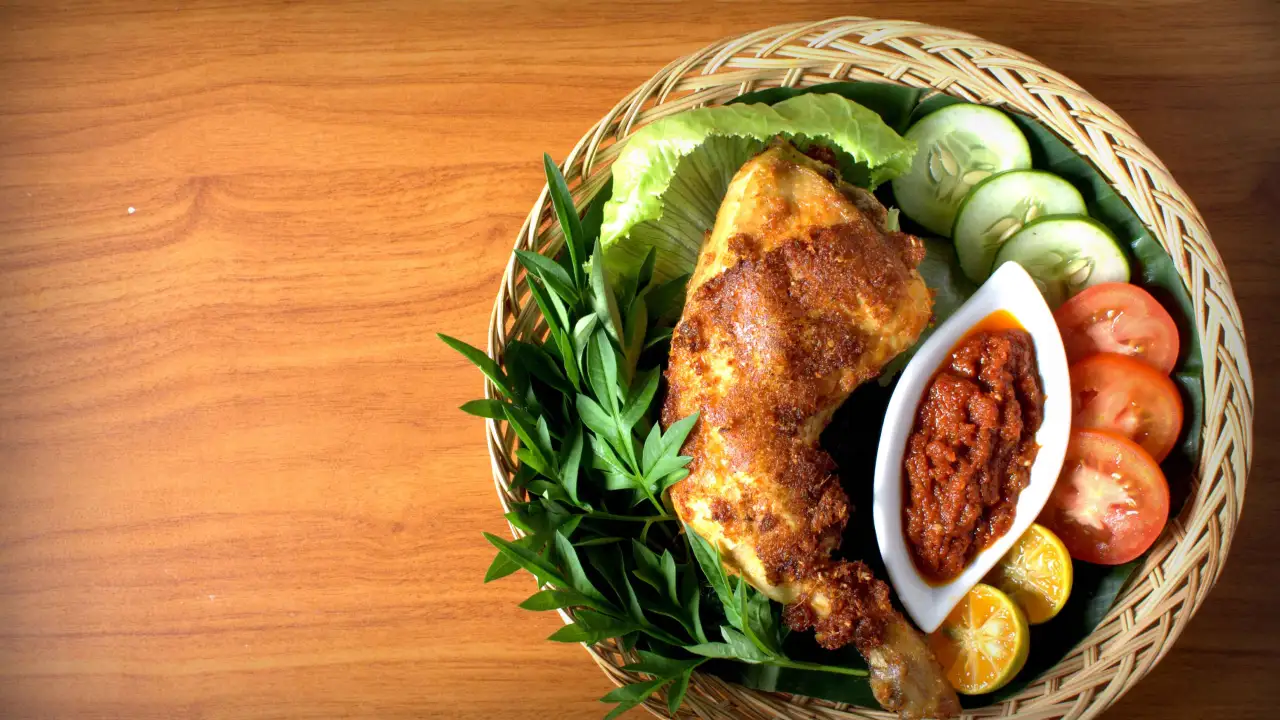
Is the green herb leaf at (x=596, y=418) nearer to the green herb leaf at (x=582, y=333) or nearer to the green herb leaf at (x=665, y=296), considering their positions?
the green herb leaf at (x=582, y=333)

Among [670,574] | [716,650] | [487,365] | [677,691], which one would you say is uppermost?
[487,365]

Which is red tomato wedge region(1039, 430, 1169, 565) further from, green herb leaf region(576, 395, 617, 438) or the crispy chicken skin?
green herb leaf region(576, 395, 617, 438)

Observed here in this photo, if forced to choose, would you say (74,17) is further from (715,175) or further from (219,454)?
(715,175)

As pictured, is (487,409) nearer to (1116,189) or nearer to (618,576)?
(618,576)

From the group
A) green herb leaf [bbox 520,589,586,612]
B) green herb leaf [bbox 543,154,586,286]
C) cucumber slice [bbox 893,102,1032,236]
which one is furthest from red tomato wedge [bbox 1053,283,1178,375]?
green herb leaf [bbox 520,589,586,612]

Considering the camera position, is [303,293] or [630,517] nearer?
[630,517]

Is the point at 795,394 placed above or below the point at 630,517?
above

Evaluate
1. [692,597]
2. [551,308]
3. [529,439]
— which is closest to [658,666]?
[692,597]
